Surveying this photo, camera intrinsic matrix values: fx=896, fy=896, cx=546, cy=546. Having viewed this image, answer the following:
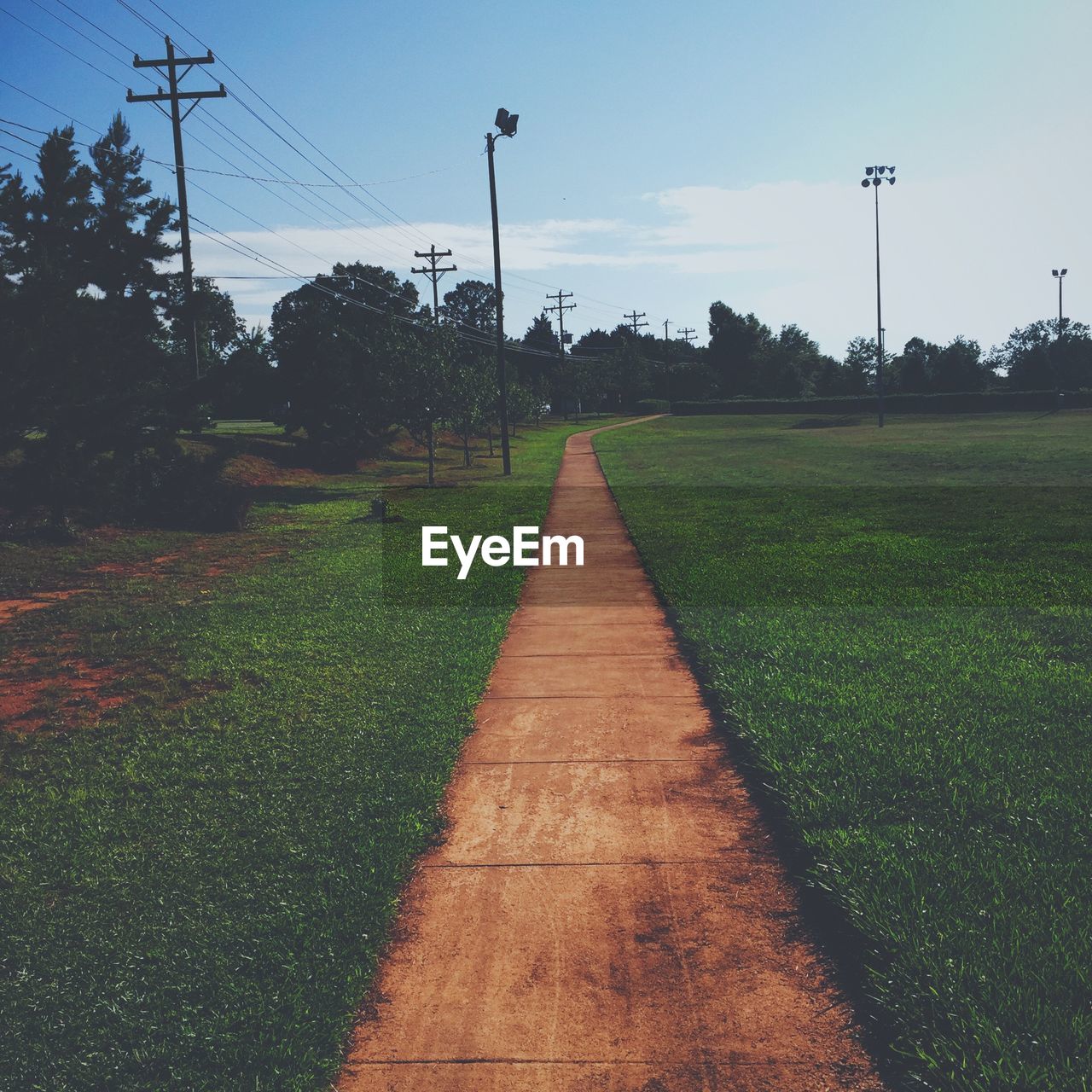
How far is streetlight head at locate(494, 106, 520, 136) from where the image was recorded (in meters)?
30.5

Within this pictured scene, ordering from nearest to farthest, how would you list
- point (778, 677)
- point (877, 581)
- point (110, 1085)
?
point (110, 1085)
point (778, 677)
point (877, 581)

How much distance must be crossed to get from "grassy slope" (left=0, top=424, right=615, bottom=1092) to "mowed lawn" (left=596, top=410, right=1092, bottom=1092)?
2.21 meters

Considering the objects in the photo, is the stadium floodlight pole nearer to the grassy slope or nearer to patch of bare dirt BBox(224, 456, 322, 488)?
patch of bare dirt BBox(224, 456, 322, 488)

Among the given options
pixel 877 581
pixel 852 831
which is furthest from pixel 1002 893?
pixel 877 581

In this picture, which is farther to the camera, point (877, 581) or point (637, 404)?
point (637, 404)

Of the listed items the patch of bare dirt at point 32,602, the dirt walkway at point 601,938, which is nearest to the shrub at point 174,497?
the patch of bare dirt at point 32,602

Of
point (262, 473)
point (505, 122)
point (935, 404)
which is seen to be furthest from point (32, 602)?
point (935, 404)

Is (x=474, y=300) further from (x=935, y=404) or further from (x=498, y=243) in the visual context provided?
(x=498, y=243)

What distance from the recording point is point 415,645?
360 inches

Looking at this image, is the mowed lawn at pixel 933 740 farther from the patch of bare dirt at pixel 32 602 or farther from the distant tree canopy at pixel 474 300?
the distant tree canopy at pixel 474 300

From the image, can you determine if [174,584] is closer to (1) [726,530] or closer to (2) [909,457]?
(1) [726,530]

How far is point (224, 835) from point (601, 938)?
2293 millimetres

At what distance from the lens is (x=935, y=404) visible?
79625mm

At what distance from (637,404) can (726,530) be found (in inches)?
3434
